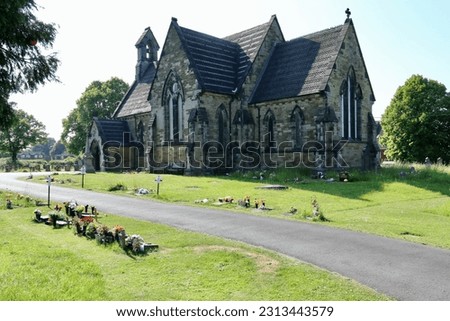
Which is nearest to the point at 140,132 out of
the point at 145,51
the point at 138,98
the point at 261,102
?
the point at 138,98

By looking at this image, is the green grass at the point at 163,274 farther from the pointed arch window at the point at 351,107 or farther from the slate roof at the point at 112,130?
the slate roof at the point at 112,130


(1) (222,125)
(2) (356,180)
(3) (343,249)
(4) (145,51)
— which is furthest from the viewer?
(4) (145,51)

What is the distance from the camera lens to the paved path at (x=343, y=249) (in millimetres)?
6465

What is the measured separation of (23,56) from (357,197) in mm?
14904

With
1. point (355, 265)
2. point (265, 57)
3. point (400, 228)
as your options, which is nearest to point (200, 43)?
point (265, 57)

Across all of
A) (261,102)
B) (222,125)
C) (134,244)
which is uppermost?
(261,102)

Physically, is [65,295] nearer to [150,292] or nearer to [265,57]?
[150,292]

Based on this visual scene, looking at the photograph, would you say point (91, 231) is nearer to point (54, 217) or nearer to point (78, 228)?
point (78, 228)

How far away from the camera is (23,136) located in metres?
68.8

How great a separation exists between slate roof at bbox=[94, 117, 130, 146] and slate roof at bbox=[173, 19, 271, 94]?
48.7 feet

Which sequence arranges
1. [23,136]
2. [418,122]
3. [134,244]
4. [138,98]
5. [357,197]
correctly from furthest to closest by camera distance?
1. [23,136]
2. [418,122]
3. [138,98]
4. [357,197]
5. [134,244]

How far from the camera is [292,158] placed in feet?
Result: 93.7

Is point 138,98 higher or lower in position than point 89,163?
higher

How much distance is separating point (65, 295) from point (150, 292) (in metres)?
1.35
